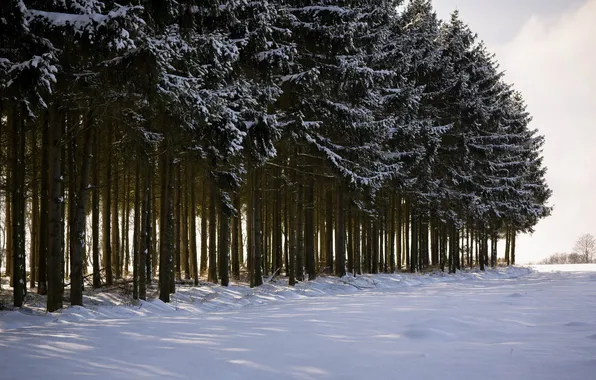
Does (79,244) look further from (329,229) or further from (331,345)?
(329,229)

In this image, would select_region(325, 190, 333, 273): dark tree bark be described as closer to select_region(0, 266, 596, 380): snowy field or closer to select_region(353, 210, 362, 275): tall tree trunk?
select_region(353, 210, 362, 275): tall tree trunk

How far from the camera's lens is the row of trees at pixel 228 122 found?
8391 millimetres

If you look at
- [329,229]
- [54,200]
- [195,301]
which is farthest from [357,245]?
[54,200]

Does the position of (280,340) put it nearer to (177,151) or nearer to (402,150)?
(177,151)

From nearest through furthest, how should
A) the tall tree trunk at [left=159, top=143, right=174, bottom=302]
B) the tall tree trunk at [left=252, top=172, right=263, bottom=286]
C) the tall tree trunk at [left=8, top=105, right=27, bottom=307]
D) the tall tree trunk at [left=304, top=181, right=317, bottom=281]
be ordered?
the tall tree trunk at [left=8, top=105, right=27, bottom=307] < the tall tree trunk at [left=159, top=143, right=174, bottom=302] < the tall tree trunk at [left=252, top=172, right=263, bottom=286] < the tall tree trunk at [left=304, top=181, right=317, bottom=281]

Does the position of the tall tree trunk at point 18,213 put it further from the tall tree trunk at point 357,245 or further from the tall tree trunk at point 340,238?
the tall tree trunk at point 357,245

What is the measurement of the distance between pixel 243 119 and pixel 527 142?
1284 inches

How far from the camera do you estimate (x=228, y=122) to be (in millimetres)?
10414

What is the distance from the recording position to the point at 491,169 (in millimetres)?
29281

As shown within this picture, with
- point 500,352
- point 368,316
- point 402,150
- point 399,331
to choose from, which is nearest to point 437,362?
point 500,352

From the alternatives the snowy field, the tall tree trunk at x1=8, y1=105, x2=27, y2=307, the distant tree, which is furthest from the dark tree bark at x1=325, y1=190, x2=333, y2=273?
the distant tree

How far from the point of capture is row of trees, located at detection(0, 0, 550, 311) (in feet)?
27.5

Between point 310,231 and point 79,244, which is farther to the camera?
point 310,231

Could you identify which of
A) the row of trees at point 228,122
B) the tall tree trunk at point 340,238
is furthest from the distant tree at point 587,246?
the tall tree trunk at point 340,238
